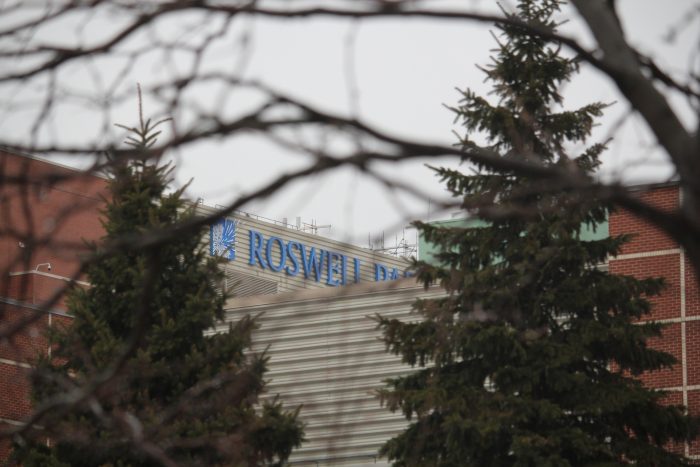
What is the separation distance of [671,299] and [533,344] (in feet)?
37.8

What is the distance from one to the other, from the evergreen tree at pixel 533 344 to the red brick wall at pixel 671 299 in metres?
9.06

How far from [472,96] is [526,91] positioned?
66 centimetres

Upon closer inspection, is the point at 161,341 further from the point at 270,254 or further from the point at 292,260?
the point at 292,260

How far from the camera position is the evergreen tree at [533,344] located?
14.5 meters

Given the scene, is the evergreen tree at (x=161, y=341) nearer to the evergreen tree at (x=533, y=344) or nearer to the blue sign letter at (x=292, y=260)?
the evergreen tree at (x=533, y=344)

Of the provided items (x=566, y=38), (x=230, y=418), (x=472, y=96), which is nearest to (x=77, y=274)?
(x=566, y=38)

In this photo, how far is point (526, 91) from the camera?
624 inches

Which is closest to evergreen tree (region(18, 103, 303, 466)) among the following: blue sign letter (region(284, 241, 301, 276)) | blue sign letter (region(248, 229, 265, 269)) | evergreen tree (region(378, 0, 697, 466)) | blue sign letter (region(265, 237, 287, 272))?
evergreen tree (region(378, 0, 697, 466))

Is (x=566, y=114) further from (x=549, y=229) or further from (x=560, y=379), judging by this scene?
(x=560, y=379)

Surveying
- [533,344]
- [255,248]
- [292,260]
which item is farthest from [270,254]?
[533,344]

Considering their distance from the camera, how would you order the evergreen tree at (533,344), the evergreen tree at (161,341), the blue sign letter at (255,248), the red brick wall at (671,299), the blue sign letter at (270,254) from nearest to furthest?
the evergreen tree at (161,341) < the evergreen tree at (533,344) < the red brick wall at (671,299) < the blue sign letter at (255,248) < the blue sign letter at (270,254)

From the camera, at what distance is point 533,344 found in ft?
48.4

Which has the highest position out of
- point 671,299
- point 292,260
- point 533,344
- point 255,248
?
point 255,248

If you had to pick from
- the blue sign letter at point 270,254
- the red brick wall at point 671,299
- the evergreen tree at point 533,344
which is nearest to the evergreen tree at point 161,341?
the evergreen tree at point 533,344
